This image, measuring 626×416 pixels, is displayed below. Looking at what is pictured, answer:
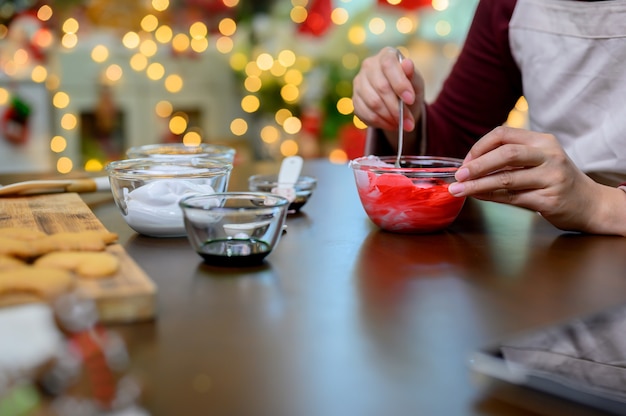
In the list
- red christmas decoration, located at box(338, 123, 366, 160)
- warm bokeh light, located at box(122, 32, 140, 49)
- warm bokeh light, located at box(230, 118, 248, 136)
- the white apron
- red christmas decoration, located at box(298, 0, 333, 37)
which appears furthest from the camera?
warm bokeh light, located at box(230, 118, 248, 136)

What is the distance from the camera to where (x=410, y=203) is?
0.99m

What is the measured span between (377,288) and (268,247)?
0.48ft

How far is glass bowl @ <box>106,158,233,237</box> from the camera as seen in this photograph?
95 cm

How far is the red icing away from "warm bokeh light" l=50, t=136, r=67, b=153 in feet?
10.5

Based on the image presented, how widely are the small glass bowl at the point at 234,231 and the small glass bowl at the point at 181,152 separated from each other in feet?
1.60

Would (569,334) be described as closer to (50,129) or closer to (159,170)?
(159,170)

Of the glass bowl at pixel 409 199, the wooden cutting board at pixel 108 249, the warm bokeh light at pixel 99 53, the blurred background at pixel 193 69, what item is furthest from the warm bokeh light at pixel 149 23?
the glass bowl at pixel 409 199

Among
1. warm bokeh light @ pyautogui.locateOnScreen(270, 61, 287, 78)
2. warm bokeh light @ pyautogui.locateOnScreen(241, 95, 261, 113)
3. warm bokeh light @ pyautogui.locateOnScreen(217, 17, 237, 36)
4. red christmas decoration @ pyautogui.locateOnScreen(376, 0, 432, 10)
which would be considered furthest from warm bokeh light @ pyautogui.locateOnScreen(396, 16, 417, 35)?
warm bokeh light @ pyautogui.locateOnScreen(217, 17, 237, 36)

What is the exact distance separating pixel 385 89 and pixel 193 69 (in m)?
3.30

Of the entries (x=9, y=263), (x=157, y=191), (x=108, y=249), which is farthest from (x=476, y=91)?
(x=9, y=263)

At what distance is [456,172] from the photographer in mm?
974

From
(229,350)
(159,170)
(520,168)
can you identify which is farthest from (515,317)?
(159,170)

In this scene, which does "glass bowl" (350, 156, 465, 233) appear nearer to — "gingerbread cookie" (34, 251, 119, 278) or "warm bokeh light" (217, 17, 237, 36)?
"gingerbread cookie" (34, 251, 119, 278)

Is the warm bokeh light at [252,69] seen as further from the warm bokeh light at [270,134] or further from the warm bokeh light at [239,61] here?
the warm bokeh light at [270,134]
